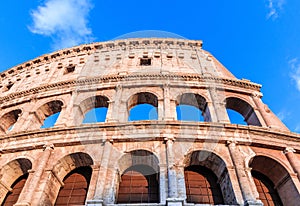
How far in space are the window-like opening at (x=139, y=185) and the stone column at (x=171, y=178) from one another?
869 mm

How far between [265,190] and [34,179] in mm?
8980

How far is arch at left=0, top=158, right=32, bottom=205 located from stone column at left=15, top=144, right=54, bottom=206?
930mm

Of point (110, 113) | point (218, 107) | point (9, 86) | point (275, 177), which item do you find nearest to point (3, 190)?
point (110, 113)

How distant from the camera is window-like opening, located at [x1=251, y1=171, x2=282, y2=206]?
374 inches

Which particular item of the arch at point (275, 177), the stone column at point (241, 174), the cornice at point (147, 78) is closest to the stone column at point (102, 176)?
the stone column at point (241, 174)

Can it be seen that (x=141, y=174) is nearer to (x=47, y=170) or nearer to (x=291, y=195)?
(x=47, y=170)

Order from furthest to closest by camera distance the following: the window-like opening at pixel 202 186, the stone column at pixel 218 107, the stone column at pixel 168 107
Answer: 1. the stone column at pixel 218 107
2. the stone column at pixel 168 107
3. the window-like opening at pixel 202 186

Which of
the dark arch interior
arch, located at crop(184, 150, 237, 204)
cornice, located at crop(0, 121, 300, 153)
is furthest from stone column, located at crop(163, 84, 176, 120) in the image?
the dark arch interior

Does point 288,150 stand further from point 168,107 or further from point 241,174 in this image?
point 168,107

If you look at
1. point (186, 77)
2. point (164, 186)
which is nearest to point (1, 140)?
point (164, 186)

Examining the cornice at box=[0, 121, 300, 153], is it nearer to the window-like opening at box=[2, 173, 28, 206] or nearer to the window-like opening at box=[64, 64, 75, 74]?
the window-like opening at box=[2, 173, 28, 206]

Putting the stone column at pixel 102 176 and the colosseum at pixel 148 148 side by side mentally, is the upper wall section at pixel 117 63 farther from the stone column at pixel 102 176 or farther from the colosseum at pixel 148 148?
the stone column at pixel 102 176

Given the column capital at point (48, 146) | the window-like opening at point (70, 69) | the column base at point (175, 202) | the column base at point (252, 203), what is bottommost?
the column base at point (175, 202)

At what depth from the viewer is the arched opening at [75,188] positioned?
9461 mm
